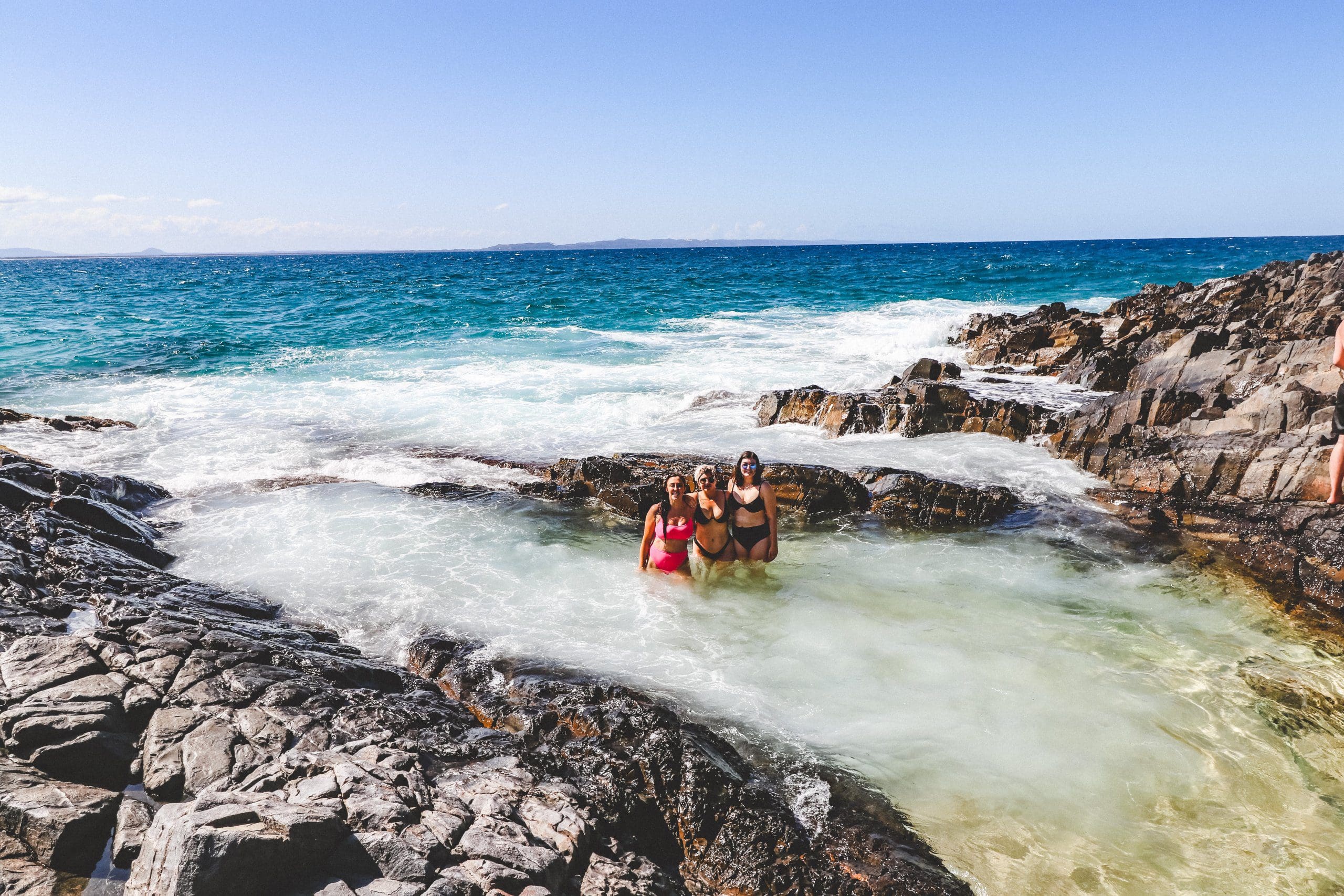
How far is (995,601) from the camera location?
751cm

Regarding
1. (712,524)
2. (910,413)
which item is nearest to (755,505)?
(712,524)

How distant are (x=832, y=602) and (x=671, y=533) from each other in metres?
1.85

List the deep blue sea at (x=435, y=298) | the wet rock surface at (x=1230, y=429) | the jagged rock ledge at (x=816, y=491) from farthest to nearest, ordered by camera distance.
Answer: the deep blue sea at (x=435, y=298) < the jagged rock ledge at (x=816, y=491) < the wet rock surface at (x=1230, y=429)

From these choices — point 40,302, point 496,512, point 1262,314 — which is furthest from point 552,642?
point 40,302

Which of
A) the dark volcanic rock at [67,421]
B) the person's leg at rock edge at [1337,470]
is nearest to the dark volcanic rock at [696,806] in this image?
the person's leg at rock edge at [1337,470]

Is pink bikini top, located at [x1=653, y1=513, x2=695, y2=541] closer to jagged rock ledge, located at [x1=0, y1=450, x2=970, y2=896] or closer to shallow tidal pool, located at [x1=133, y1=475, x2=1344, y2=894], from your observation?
shallow tidal pool, located at [x1=133, y1=475, x2=1344, y2=894]

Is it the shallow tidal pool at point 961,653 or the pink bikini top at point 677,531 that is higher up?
the pink bikini top at point 677,531

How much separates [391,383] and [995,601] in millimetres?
16059

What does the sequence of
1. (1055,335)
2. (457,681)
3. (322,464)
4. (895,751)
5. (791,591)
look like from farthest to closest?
(1055,335), (322,464), (791,591), (457,681), (895,751)

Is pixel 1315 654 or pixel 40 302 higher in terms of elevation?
pixel 1315 654

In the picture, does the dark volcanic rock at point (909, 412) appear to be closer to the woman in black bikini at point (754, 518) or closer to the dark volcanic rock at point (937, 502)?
the dark volcanic rock at point (937, 502)

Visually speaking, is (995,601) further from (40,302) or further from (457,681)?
(40,302)

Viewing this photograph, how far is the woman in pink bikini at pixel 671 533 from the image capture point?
26.4ft

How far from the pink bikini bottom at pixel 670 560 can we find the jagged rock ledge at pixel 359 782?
2.25 meters
